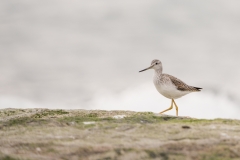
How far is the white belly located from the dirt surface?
5.66m

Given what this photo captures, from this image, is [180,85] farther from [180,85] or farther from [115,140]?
[115,140]

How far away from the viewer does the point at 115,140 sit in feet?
25.2

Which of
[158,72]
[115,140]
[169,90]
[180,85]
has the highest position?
[158,72]

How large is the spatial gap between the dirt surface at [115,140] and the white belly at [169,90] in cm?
566

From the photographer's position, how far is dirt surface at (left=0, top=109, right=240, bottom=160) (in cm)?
695

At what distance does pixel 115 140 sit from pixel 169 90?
8189mm

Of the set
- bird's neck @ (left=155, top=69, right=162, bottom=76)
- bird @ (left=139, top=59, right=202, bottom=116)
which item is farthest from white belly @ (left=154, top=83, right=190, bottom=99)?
bird's neck @ (left=155, top=69, right=162, bottom=76)

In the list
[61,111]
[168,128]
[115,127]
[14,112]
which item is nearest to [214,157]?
[168,128]

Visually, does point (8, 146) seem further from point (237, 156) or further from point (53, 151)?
point (237, 156)

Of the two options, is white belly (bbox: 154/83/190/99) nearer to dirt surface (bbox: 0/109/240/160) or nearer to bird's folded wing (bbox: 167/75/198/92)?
bird's folded wing (bbox: 167/75/198/92)

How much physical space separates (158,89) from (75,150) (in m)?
9.10

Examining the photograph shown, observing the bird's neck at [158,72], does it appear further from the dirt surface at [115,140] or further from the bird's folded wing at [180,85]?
the dirt surface at [115,140]

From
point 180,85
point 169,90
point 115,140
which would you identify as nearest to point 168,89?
point 169,90

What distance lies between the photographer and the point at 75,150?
23.4ft
